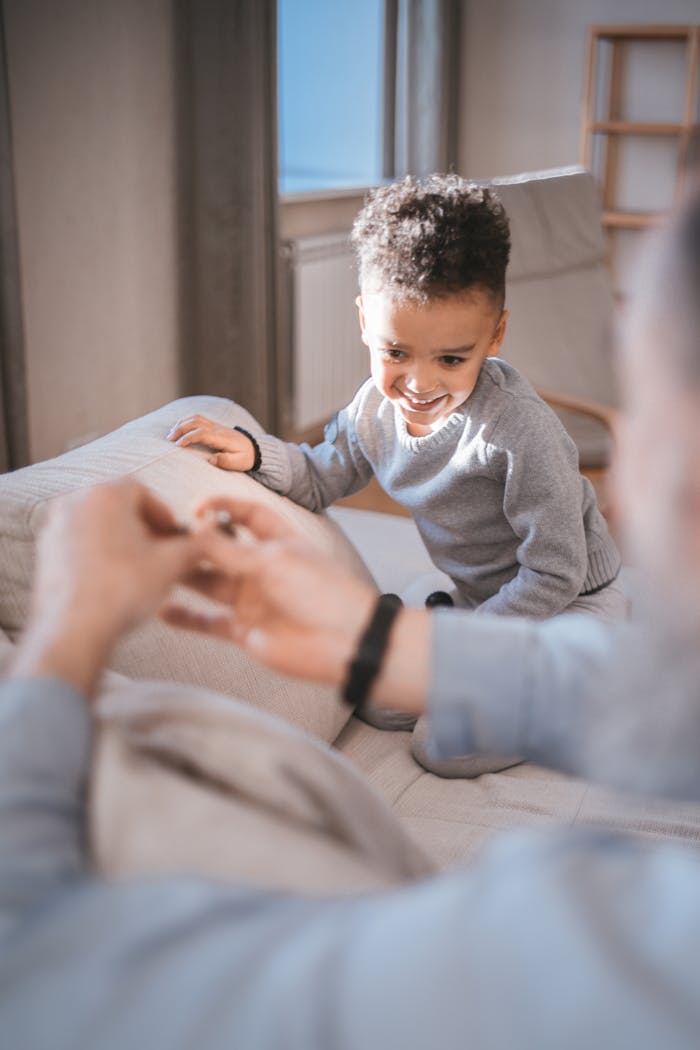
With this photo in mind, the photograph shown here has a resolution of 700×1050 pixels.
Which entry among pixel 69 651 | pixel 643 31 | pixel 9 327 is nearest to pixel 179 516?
pixel 69 651

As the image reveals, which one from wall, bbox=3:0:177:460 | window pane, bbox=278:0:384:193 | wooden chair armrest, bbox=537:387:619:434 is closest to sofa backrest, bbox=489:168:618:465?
wooden chair armrest, bbox=537:387:619:434

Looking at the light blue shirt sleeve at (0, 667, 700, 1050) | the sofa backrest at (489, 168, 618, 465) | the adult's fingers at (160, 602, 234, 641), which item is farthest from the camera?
the sofa backrest at (489, 168, 618, 465)

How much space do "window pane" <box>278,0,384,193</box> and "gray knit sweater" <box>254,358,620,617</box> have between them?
8.41 ft

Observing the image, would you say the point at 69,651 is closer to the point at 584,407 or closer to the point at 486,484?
the point at 486,484

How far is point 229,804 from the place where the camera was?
56cm

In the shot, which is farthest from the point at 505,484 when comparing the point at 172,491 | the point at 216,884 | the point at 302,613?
the point at 216,884

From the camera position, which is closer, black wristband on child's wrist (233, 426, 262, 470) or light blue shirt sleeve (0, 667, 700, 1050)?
light blue shirt sleeve (0, 667, 700, 1050)

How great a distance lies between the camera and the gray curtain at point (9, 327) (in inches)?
87.6

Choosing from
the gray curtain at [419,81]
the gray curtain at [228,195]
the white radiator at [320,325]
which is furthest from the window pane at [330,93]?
the gray curtain at [228,195]

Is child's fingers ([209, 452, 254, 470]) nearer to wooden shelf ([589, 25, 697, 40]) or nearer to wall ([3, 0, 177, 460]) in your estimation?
wall ([3, 0, 177, 460])

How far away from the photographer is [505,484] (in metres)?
1.43

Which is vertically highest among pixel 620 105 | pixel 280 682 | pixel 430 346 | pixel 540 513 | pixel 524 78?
pixel 524 78

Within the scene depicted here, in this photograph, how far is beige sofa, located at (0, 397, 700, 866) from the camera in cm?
103

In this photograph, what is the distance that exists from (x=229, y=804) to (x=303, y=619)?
0.69 feet
